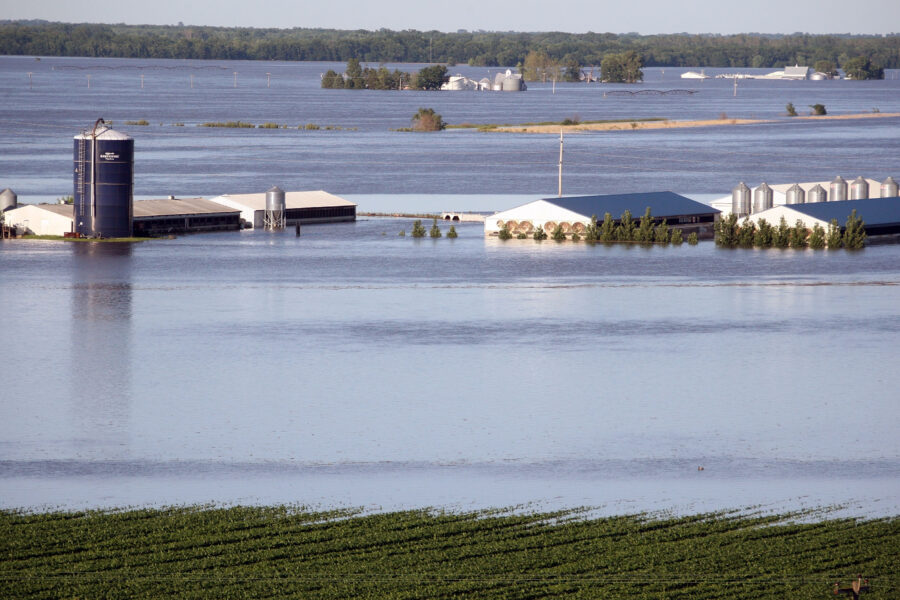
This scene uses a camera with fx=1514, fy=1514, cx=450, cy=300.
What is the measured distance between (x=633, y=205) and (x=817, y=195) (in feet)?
35.4

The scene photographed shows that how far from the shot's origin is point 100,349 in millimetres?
42281

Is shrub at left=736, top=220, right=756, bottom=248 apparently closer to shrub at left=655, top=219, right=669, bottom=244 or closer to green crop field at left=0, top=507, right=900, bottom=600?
shrub at left=655, top=219, right=669, bottom=244

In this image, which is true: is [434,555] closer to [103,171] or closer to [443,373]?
[443,373]

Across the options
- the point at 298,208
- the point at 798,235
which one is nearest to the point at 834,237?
the point at 798,235

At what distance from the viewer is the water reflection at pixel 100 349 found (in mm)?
31875

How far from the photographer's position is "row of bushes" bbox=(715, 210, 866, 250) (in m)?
67.5

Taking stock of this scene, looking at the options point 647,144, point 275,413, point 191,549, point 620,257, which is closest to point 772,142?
point 647,144

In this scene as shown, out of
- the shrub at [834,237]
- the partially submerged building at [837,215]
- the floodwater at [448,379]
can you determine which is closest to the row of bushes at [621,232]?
the floodwater at [448,379]

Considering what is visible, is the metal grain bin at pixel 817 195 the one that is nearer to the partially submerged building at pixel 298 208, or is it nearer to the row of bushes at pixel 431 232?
the row of bushes at pixel 431 232

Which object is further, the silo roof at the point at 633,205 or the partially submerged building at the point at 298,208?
the partially submerged building at the point at 298,208

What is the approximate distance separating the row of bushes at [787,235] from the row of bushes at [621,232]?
1587 millimetres

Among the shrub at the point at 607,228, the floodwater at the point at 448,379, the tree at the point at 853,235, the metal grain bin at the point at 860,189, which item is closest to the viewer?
the floodwater at the point at 448,379

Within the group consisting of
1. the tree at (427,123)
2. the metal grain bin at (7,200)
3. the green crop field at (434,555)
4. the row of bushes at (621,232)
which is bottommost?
the green crop field at (434,555)

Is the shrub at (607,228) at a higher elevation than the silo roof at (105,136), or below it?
below
